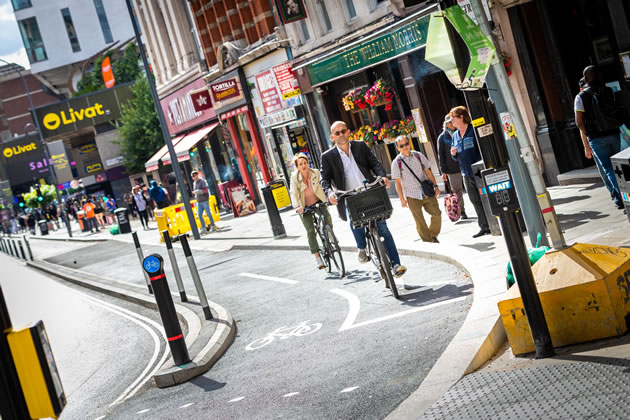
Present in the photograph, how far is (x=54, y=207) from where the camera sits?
71062 mm

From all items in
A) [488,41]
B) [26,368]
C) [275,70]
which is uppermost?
[275,70]

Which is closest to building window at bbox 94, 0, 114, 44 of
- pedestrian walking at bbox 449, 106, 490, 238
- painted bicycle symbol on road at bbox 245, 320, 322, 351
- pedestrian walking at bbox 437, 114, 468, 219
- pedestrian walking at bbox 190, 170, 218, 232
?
pedestrian walking at bbox 190, 170, 218, 232

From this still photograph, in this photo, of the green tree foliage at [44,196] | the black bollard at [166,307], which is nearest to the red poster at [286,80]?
the black bollard at [166,307]

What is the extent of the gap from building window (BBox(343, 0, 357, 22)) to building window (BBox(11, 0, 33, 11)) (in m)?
75.1

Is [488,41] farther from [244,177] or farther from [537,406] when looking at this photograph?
[244,177]

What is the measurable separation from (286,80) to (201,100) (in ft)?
29.2

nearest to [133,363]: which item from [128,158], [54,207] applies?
[128,158]

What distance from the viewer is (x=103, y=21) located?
297 feet

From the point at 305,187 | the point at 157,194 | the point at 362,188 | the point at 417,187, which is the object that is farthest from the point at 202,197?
the point at 362,188

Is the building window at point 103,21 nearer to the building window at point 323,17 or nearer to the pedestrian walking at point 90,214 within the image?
the pedestrian walking at point 90,214

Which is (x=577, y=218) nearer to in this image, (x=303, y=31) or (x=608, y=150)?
(x=608, y=150)

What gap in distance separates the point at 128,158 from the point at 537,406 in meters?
53.1

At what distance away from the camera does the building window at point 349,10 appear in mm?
21855

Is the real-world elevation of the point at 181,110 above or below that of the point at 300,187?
above
